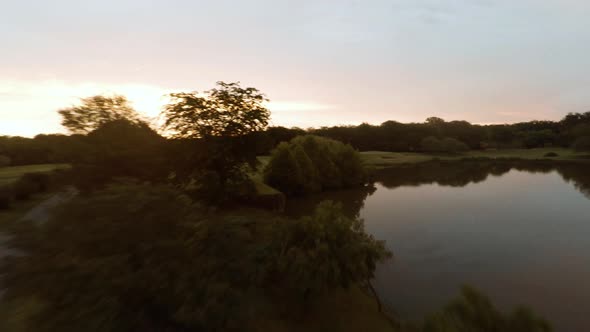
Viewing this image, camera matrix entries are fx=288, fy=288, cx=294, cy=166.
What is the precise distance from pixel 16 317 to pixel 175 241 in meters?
5.41

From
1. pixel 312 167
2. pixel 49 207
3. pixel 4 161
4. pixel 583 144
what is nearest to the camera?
pixel 49 207

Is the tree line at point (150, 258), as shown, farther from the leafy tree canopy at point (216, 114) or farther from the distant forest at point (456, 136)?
the distant forest at point (456, 136)

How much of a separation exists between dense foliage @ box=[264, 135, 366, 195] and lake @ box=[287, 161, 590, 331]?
270cm

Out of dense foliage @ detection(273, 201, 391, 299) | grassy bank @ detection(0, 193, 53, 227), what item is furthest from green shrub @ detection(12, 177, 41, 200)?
dense foliage @ detection(273, 201, 391, 299)

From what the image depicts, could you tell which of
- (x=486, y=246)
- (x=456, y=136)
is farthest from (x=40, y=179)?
(x=456, y=136)

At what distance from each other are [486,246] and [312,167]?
2597 centimetres

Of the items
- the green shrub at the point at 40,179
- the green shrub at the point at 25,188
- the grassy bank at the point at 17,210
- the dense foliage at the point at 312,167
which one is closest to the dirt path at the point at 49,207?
the grassy bank at the point at 17,210

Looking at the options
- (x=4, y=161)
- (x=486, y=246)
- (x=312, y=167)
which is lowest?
(x=486, y=246)

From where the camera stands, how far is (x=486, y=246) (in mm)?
21703

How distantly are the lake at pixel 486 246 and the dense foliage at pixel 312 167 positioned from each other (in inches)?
106

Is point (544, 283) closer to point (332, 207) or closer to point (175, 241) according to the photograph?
point (332, 207)

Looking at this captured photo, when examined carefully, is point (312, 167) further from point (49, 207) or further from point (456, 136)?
point (456, 136)

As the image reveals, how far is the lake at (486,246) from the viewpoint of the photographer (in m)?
14.3

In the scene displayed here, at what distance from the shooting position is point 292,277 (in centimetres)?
1058
